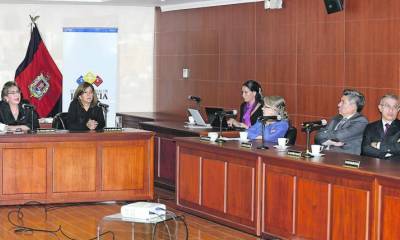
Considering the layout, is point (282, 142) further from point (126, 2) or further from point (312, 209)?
point (126, 2)

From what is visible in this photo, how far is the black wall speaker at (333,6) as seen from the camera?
9.09m

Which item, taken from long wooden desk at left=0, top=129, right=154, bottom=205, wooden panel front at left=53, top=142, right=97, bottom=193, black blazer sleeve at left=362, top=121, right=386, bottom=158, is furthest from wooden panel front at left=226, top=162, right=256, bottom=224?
wooden panel front at left=53, top=142, right=97, bottom=193

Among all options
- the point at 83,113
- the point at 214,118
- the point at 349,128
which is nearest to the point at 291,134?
the point at 349,128

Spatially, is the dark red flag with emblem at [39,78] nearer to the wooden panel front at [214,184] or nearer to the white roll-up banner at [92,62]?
the white roll-up banner at [92,62]

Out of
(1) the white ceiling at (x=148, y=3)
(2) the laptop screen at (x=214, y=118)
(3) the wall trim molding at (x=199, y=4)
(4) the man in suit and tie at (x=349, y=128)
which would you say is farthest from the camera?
(1) the white ceiling at (x=148, y=3)

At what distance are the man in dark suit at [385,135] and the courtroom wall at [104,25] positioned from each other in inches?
252

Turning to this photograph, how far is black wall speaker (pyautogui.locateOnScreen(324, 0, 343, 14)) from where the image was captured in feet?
29.8

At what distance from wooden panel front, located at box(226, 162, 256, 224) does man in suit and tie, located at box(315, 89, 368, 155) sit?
0.78 metres

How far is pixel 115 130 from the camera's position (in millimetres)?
9578

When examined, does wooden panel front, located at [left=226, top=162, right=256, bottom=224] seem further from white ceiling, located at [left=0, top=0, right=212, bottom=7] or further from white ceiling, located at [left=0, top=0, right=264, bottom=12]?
white ceiling, located at [left=0, top=0, right=212, bottom=7]

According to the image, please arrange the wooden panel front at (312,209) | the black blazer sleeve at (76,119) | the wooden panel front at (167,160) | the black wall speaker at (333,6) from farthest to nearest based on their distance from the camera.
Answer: the wooden panel front at (167,160) < the black blazer sleeve at (76,119) < the black wall speaker at (333,6) < the wooden panel front at (312,209)

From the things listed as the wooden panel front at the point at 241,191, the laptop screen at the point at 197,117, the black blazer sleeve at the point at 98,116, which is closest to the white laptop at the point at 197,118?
the laptop screen at the point at 197,117

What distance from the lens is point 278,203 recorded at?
24.1 feet

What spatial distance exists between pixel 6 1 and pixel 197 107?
3.26m
